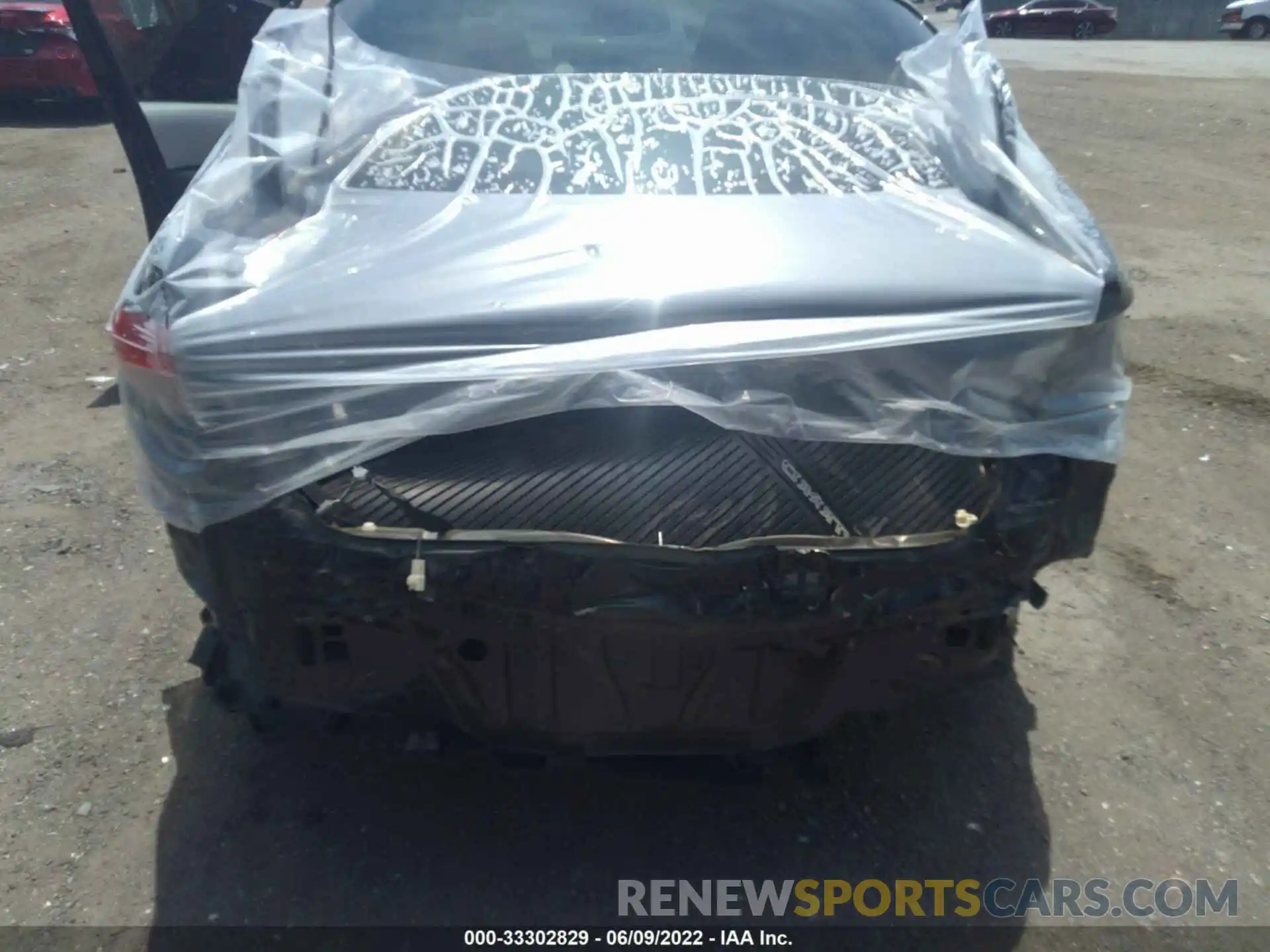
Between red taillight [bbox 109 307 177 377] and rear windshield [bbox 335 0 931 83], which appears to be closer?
red taillight [bbox 109 307 177 377]

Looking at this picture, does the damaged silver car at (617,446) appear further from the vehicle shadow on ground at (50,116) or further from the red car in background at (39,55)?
the vehicle shadow on ground at (50,116)

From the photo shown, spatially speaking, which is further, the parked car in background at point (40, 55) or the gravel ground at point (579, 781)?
the parked car in background at point (40, 55)

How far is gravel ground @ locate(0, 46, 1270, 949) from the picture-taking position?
84.6 inches

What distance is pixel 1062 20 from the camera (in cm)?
2700

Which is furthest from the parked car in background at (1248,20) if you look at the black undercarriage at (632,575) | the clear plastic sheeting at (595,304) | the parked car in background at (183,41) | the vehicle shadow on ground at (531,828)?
the black undercarriage at (632,575)

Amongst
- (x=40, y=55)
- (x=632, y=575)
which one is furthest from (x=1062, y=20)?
(x=632, y=575)

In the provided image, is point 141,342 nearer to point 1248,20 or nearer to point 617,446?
point 617,446

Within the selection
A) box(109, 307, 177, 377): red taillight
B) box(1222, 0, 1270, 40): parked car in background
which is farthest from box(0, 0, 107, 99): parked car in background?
box(1222, 0, 1270, 40): parked car in background

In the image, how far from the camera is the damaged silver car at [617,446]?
1.74m

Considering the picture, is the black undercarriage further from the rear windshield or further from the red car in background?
the red car in background

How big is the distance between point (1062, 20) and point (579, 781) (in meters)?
29.5

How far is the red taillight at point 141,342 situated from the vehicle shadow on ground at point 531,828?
83cm

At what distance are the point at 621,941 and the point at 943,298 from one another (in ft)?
4.35

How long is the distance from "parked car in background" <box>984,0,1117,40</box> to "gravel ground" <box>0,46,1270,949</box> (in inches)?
1069
